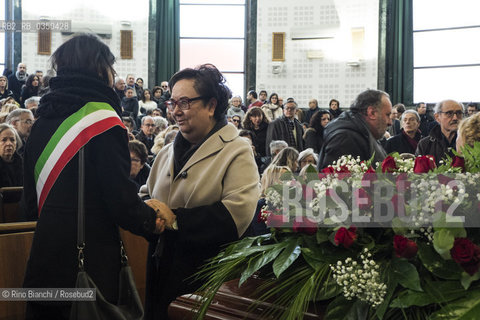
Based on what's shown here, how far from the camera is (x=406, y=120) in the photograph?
6316mm

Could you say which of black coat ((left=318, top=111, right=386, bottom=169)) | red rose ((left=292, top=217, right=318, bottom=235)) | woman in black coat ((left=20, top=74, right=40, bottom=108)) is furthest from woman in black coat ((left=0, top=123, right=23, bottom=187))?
woman in black coat ((left=20, top=74, right=40, bottom=108))

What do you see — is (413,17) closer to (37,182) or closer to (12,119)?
(12,119)

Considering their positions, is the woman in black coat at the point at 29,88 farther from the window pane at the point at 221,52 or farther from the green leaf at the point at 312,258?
the green leaf at the point at 312,258

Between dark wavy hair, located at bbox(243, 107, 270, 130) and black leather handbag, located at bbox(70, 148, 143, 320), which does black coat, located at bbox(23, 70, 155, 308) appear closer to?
black leather handbag, located at bbox(70, 148, 143, 320)

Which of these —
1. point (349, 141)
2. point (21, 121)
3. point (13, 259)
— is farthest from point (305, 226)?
point (21, 121)

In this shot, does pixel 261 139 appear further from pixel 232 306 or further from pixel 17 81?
pixel 232 306

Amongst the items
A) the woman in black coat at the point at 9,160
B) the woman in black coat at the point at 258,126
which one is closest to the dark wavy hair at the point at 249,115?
the woman in black coat at the point at 258,126

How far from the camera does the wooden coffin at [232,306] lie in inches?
56.8

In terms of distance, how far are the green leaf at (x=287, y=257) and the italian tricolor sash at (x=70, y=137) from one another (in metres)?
0.76

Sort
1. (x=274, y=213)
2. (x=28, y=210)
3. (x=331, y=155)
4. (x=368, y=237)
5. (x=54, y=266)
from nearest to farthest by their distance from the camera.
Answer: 1. (x=368, y=237)
2. (x=274, y=213)
3. (x=54, y=266)
4. (x=28, y=210)
5. (x=331, y=155)

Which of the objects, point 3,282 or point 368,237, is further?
point 3,282

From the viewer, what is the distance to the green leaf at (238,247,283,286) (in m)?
1.47

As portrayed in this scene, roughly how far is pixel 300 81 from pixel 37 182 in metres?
13.8

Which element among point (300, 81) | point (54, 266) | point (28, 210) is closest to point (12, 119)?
point (28, 210)
